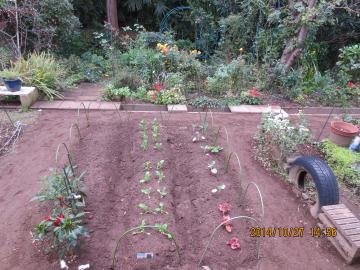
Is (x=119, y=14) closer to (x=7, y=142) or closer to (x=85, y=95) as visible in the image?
(x=85, y=95)

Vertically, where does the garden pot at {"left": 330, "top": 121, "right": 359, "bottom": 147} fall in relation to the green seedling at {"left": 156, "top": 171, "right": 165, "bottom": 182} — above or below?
above

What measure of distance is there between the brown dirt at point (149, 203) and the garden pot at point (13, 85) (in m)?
0.95

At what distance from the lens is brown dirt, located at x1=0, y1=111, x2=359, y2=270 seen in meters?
2.64

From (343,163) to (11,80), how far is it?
5228 millimetres

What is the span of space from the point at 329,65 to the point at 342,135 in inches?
187

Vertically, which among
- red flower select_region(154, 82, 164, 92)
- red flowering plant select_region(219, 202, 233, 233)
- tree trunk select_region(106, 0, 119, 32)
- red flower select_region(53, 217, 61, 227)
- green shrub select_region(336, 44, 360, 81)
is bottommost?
red flowering plant select_region(219, 202, 233, 233)

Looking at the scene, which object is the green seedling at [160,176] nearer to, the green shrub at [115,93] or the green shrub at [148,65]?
the green shrub at [115,93]

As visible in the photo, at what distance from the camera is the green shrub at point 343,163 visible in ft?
12.4

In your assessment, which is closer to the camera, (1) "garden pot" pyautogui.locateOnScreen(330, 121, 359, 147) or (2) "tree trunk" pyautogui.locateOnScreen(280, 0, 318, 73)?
(1) "garden pot" pyautogui.locateOnScreen(330, 121, 359, 147)

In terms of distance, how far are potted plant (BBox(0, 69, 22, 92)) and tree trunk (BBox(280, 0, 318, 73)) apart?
503 centimetres

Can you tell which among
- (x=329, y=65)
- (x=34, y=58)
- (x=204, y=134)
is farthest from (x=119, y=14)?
(x=204, y=134)

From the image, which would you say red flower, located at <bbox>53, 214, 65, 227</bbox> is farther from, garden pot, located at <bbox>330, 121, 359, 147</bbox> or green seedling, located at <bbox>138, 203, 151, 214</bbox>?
garden pot, located at <bbox>330, 121, 359, 147</bbox>

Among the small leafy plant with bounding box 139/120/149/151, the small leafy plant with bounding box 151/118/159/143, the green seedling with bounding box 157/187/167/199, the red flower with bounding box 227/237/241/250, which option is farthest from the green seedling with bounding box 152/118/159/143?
the red flower with bounding box 227/237/241/250

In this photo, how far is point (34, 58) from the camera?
232 inches
